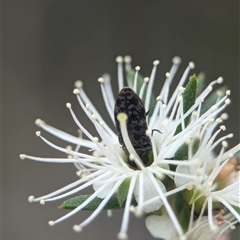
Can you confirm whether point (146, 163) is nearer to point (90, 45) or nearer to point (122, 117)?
point (122, 117)

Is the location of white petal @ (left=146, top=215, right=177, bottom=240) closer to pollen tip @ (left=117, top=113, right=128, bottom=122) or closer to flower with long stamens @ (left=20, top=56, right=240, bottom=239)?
flower with long stamens @ (left=20, top=56, right=240, bottom=239)

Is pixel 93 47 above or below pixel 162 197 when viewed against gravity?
above

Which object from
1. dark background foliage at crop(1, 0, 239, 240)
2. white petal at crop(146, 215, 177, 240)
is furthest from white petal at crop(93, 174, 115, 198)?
dark background foliage at crop(1, 0, 239, 240)

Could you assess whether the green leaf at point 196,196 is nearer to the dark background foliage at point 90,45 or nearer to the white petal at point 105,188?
the white petal at point 105,188

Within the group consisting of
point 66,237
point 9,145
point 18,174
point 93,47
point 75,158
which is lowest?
point 66,237

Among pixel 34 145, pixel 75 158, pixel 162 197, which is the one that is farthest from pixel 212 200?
pixel 34 145

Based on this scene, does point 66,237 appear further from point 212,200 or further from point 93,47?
point 212,200

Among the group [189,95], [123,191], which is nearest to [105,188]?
[123,191]
